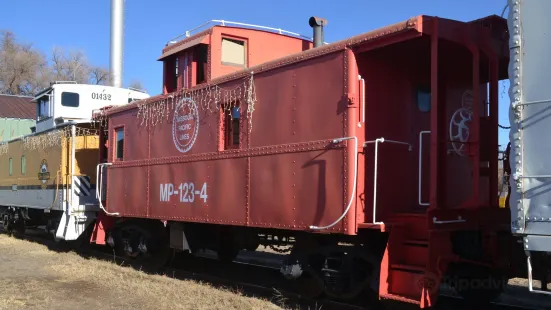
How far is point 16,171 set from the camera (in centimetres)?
1617

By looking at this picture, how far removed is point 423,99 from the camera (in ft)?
23.3

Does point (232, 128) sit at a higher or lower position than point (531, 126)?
higher

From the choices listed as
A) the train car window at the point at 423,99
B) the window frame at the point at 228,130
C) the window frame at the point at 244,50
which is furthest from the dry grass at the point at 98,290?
the window frame at the point at 244,50

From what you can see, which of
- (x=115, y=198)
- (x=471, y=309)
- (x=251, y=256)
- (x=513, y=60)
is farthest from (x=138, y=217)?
(x=513, y=60)

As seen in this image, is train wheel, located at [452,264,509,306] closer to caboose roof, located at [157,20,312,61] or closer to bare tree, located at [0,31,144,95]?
caboose roof, located at [157,20,312,61]

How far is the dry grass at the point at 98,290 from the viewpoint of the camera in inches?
272

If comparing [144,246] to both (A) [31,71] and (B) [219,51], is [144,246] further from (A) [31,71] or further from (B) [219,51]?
(A) [31,71]

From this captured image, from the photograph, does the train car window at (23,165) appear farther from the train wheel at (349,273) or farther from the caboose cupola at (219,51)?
the train wheel at (349,273)

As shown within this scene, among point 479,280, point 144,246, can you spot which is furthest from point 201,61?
point 479,280

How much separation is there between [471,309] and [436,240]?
1.94 metres

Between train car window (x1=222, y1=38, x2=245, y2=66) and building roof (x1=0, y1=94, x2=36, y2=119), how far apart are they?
3159cm

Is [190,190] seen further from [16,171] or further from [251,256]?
[16,171]

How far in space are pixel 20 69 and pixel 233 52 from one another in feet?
174

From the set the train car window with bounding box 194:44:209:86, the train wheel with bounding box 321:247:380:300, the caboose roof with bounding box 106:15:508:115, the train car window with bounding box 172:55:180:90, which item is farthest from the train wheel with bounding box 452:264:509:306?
the train car window with bounding box 172:55:180:90
